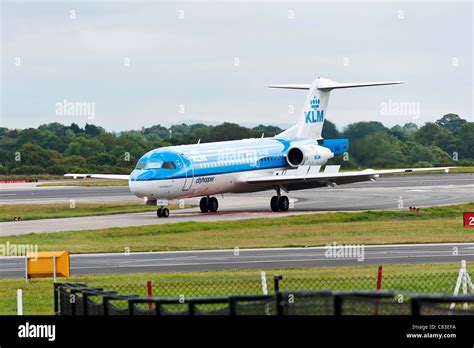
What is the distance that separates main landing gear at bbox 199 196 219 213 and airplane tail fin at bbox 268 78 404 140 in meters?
8.01

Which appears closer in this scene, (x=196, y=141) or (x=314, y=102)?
(x=314, y=102)

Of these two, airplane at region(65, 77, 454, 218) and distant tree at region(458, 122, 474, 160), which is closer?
airplane at region(65, 77, 454, 218)

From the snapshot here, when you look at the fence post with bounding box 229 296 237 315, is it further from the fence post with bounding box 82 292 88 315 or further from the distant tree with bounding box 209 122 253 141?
the distant tree with bounding box 209 122 253 141

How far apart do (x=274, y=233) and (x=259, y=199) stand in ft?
78.3

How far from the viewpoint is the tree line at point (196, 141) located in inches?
2423

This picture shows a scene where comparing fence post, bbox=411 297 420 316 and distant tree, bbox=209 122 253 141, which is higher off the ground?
distant tree, bbox=209 122 253 141

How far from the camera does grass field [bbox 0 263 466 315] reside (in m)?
26.1

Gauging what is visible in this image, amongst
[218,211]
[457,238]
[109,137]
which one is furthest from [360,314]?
[109,137]

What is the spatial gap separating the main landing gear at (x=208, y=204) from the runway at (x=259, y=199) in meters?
0.49

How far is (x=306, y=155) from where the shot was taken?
208 feet

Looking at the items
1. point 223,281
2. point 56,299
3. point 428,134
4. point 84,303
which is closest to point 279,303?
point 84,303

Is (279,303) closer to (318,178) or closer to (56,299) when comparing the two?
(56,299)

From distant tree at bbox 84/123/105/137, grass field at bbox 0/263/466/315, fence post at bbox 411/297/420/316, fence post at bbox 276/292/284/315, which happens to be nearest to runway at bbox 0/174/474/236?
grass field at bbox 0/263/466/315
